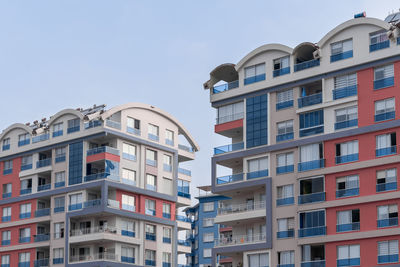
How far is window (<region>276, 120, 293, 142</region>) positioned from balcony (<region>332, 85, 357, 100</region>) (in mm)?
4989

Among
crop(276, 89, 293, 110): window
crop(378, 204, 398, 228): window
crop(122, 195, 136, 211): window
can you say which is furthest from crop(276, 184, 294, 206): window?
crop(122, 195, 136, 211): window

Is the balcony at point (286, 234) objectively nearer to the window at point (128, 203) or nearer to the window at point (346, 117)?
the window at point (346, 117)

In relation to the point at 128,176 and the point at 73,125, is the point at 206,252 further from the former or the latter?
the point at 73,125

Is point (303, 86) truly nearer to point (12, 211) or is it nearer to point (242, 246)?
point (242, 246)

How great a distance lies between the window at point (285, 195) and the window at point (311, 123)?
4.95m

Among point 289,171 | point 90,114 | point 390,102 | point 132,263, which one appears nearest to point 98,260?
point 132,263

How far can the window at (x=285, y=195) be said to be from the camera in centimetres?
7169

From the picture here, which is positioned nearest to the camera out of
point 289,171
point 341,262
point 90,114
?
point 341,262

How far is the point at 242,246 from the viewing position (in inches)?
2904

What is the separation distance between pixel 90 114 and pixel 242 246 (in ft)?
93.7

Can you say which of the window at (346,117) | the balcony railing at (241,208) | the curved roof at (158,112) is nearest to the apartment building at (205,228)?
the curved roof at (158,112)

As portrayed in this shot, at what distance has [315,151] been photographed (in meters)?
71.2

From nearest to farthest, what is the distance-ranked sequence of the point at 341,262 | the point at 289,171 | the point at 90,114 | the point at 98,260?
1. the point at 341,262
2. the point at 289,171
3. the point at 98,260
4. the point at 90,114

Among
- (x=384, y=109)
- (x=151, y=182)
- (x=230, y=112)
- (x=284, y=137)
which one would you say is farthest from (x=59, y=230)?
(x=384, y=109)
